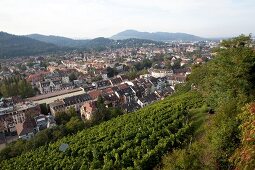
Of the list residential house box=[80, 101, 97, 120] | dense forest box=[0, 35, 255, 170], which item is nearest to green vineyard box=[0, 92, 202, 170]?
dense forest box=[0, 35, 255, 170]

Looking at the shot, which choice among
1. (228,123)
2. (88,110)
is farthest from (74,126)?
(228,123)

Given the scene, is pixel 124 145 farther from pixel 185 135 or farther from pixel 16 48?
pixel 16 48

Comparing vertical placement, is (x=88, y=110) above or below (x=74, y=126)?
below

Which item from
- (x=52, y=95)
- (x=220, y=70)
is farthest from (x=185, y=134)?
(x=52, y=95)

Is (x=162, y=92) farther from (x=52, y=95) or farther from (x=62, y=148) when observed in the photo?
(x=62, y=148)

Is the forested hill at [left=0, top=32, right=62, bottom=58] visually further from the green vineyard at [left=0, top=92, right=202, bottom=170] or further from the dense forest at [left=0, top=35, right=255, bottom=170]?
the dense forest at [left=0, top=35, right=255, bottom=170]

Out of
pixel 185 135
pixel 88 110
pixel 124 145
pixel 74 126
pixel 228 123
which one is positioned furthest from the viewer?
pixel 88 110

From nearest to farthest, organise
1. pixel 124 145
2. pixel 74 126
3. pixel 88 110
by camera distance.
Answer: pixel 124 145
pixel 74 126
pixel 88 110

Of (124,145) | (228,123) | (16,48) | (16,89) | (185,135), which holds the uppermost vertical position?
(228,123)
